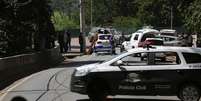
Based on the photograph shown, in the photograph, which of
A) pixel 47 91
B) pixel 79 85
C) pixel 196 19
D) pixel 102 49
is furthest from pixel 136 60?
pixel 102 49

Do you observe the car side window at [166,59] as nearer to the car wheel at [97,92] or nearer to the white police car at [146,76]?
the white police car at [146,76]

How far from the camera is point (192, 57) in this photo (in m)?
16.0

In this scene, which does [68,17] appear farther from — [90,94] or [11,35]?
[90,94]

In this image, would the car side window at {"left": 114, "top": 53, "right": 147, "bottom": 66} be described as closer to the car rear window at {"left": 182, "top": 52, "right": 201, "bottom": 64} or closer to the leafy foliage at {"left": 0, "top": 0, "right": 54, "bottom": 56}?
the car rear window at {"left": 182, "top": 52, "right": 201, "bottom": 64}

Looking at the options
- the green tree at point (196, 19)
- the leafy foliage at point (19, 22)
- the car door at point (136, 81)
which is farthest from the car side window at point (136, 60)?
the green tree at point (196, 19)

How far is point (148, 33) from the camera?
4025 cm

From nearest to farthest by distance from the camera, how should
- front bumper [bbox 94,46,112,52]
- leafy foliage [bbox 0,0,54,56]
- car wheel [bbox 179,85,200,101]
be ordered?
car wheel [bbox 179,85,200,101]
leafy foliage [bbox 0,0,54,56]
front bumper [bbox 94,46,112,52]

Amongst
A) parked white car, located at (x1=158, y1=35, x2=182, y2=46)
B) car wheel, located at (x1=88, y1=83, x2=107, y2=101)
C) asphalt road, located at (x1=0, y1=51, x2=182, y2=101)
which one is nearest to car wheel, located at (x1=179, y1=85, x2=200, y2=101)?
asphalt road, located at (x1=0, y1=51, x2=182, y2=101)

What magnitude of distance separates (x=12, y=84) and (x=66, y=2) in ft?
486

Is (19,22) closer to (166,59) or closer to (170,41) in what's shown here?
(170,41)

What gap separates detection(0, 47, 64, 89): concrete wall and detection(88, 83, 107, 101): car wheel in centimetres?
634

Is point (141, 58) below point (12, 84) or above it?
above

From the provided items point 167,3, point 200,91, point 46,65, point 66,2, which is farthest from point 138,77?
point 66,2

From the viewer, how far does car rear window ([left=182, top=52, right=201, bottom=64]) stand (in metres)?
15.9
